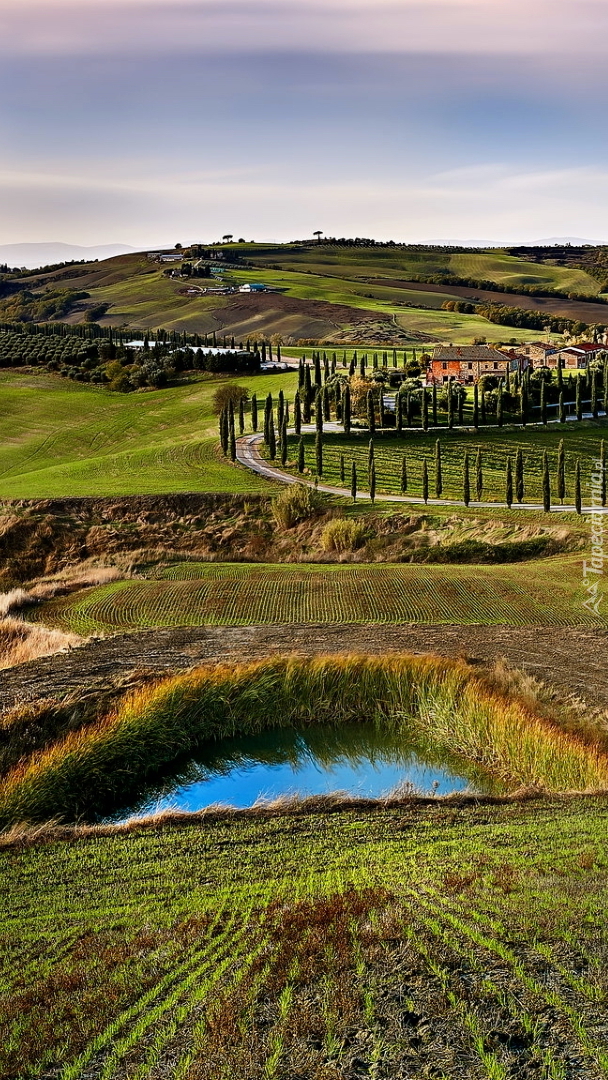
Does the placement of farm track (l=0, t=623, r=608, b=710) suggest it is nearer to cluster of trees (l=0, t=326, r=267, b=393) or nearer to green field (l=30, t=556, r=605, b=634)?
green field (l=30, t=556, r=605, b=634)

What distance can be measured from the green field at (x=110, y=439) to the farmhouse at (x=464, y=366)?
18263 millimetres

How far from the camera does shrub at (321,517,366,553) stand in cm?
6412

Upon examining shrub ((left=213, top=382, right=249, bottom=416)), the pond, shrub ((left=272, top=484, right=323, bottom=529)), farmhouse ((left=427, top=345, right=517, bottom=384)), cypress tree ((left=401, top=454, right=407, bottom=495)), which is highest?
farmhouse ((left=427, top=345, right=517, bottom=384))

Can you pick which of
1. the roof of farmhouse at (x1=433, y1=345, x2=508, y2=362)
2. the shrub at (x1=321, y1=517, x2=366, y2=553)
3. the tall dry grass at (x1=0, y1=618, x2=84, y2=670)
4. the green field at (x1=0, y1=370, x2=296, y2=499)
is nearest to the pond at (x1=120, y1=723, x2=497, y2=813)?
the tall dry grass at (x1=0, y1=618, x2=84, y2=670)

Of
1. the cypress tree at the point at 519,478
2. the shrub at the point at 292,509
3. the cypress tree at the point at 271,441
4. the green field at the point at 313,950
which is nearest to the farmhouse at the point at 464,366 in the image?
the cypress tree at the point at 271,441

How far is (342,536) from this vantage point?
64.4m

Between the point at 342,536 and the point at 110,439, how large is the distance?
4313 centimetres

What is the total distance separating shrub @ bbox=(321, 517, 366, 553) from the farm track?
70.4 ft

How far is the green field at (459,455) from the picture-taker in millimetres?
74438

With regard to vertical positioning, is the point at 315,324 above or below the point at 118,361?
above

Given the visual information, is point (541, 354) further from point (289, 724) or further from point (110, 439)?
point (289, 724)

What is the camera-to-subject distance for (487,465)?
78.8 metres

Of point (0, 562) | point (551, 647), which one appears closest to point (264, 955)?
point (551, 647)

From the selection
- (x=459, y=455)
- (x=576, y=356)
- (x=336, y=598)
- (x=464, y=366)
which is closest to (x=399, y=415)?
(x=459, y=455)
